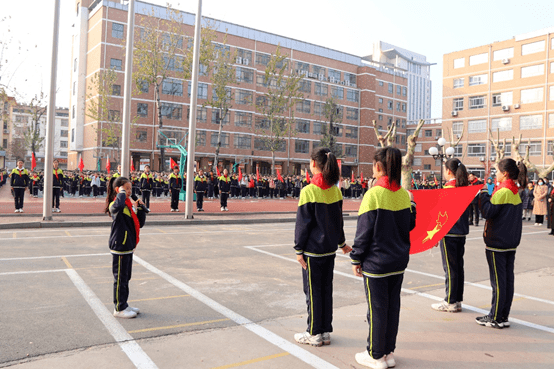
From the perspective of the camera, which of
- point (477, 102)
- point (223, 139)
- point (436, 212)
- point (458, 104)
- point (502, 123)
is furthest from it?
point (458, 104)

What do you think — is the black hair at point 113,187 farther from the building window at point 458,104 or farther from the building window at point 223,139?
the building window at point 458,104

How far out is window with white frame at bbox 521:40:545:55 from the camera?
5291 centimetres

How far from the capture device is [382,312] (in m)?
3.88

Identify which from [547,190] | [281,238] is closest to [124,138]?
[281,238]

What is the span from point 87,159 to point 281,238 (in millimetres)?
50289

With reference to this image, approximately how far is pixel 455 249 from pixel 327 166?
8.14 ft

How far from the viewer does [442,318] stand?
5473 mm

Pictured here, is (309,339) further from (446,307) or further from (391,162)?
(446,307)

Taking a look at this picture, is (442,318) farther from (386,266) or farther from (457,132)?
(457,132)

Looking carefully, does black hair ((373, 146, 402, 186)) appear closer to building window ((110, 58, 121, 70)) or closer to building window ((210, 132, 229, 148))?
building window ((110, 58, 121, 70))

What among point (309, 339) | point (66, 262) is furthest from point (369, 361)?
point (66, 262)

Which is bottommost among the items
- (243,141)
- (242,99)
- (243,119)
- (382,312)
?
(382,312)

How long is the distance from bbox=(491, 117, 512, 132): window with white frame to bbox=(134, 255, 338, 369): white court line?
192 feet

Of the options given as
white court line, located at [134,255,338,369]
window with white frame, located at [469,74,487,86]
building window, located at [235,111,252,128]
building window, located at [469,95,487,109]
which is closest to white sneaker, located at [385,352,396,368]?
white court line, located at [134,255,338,369]
